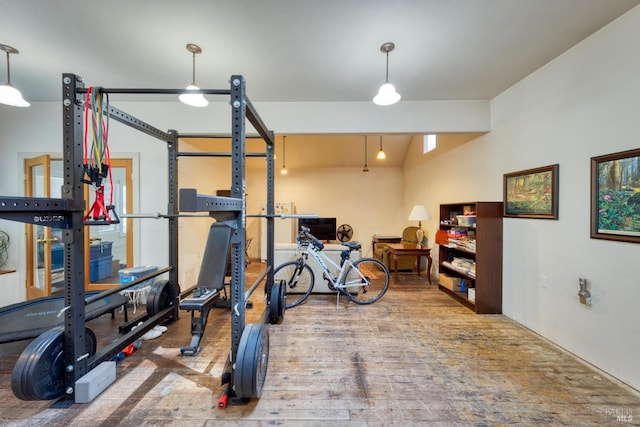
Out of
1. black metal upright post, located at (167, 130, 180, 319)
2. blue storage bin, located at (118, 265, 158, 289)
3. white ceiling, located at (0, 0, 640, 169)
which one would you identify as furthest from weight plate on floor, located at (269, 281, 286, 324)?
white ceiling, located at (0, 0, 640, 169)

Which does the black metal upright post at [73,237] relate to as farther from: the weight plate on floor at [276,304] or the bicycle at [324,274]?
the bicycle at [324,274]

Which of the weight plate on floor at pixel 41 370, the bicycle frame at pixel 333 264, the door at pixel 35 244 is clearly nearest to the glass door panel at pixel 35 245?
the door at pixel 35 244

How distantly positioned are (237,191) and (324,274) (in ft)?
8.11

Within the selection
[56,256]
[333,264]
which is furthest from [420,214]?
[56,256]

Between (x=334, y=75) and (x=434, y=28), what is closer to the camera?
(x=434, y=28)

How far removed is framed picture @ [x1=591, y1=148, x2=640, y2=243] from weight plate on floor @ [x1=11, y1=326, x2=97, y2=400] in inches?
161

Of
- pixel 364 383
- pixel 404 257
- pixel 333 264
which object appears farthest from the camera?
pixel 404 257

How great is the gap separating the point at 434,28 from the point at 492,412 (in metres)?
2.85

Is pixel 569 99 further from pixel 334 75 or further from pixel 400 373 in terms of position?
pixel 400 373

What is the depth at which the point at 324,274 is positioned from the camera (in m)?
3.56

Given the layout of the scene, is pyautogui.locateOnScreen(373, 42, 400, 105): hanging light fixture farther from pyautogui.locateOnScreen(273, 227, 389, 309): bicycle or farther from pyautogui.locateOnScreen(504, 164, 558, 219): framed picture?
pyautogui.locateOnScreen(273, 227, 389, 309): bicycle

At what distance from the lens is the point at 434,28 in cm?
187

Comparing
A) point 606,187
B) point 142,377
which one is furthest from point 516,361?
point 142,377

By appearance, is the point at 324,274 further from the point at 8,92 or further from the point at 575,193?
the point at 8,92
